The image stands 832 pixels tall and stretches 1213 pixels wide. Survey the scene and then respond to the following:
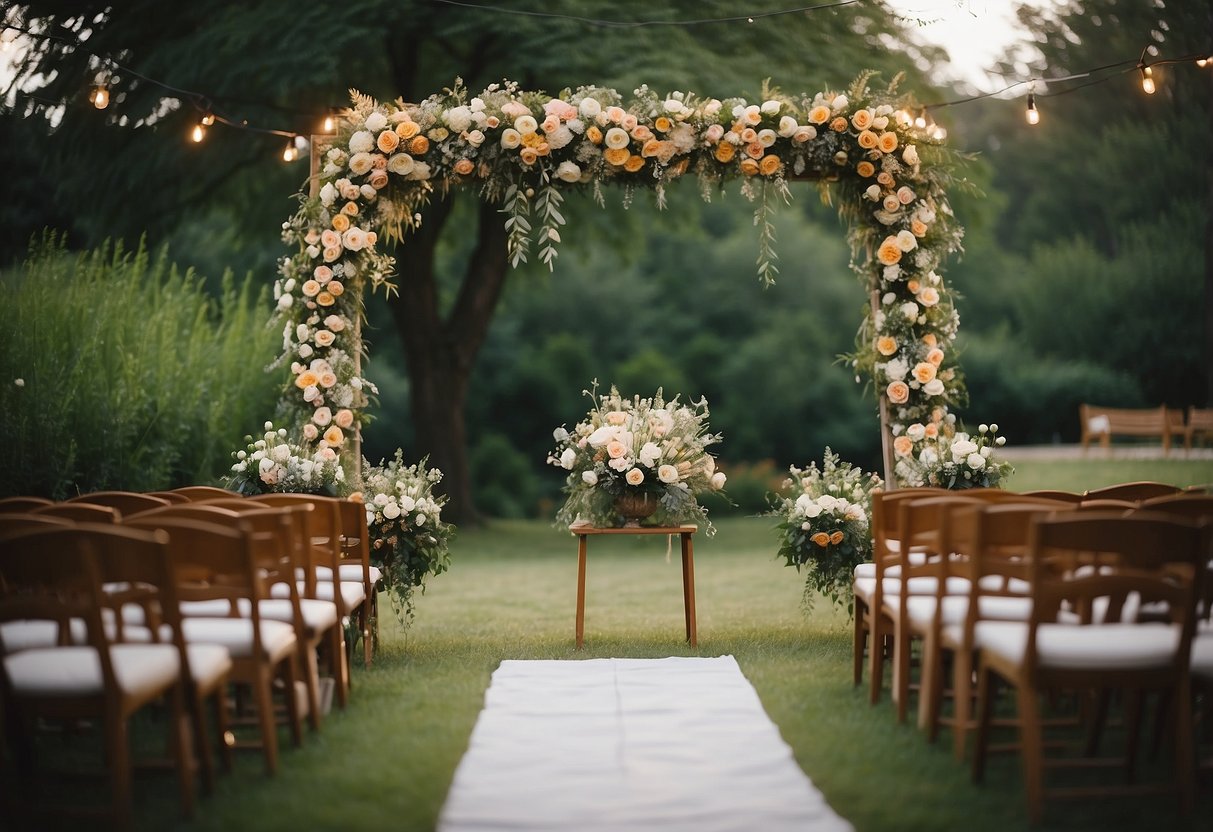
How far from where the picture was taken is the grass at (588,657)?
3996 millimetres

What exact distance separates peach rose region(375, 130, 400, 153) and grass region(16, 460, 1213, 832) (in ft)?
9.62

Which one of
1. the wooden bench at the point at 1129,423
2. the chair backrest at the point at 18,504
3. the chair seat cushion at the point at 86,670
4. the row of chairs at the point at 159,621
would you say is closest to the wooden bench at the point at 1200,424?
the wooden bench at the point at 1129,423

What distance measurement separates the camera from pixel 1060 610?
16.0 feet

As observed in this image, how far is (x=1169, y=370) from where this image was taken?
26.3 m

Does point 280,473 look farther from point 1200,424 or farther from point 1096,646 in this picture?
point 1200,424

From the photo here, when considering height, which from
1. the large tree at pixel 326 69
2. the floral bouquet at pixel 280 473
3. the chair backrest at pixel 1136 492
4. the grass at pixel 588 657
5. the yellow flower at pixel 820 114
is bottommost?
the grass at pixel 588 657

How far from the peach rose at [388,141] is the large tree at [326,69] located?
4.28 metres

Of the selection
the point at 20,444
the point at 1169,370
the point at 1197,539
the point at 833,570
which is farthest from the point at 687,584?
the point at 1169,370

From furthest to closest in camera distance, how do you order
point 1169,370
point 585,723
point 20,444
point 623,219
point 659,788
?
point 1169,370 → point 623,219 → point 20,444 → point 585,723 → point 659,788

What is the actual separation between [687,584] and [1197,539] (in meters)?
3.73

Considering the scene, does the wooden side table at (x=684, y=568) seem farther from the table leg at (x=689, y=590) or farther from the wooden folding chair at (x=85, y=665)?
the wooden folding chair at (x=85, y=665)

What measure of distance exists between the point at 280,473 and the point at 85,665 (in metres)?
3.45

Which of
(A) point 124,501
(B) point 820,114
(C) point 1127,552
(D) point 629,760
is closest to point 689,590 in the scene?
(D) point 629,760

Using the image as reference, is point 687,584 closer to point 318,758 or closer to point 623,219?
point 318,758
